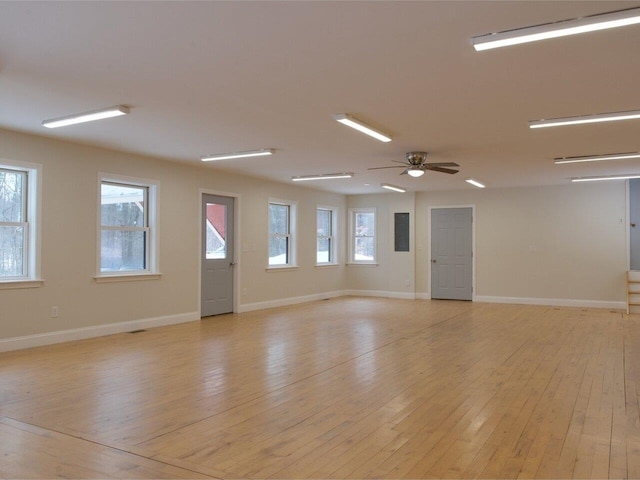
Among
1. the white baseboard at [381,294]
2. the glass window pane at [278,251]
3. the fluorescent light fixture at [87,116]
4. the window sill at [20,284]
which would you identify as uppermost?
the fluorescent light fixture at [87,116]

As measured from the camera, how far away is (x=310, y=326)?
24.5 feet

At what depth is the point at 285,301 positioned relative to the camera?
10.1 metres

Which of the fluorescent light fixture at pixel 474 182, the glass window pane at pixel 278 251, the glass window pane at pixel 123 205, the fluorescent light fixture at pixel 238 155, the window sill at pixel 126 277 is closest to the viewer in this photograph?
the window sill at pixel 126 277

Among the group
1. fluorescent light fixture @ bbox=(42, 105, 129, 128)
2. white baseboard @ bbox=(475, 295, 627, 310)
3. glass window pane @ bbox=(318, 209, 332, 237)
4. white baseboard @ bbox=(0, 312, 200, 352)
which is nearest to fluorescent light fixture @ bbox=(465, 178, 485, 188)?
white baseboard @ bbox=(475, 295, 627, 310)

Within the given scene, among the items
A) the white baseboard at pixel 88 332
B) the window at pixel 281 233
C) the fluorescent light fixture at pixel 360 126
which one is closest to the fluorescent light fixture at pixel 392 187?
the window at pixel 281 233

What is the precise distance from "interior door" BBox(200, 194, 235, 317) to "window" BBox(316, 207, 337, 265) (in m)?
3.18

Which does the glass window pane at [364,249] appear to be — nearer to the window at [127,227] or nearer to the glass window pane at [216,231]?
the glass window pane at [216,231]

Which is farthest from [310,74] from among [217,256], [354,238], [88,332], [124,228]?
[354,238]

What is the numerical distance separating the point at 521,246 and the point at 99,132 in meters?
8.57

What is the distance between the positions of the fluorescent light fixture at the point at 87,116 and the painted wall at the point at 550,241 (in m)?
8.17

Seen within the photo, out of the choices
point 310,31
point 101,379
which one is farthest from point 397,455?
point 101,379

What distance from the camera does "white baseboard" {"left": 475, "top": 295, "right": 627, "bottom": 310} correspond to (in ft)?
31.6

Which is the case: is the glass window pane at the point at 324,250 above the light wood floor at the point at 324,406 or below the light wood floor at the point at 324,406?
above

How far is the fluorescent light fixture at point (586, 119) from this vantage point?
4.73 m
